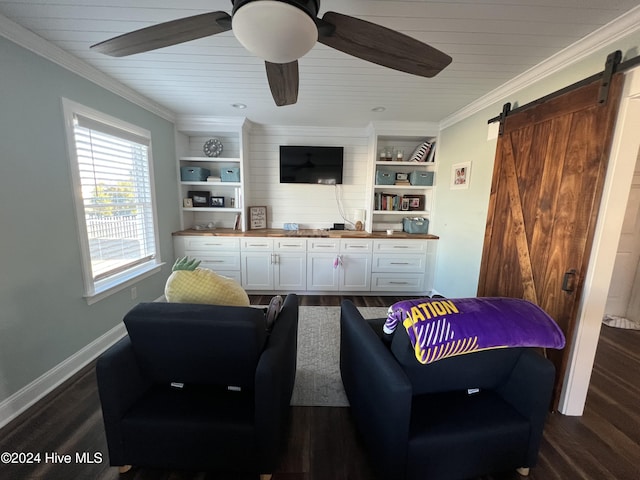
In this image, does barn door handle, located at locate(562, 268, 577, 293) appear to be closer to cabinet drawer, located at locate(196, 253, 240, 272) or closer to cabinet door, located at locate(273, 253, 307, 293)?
cabinet door, located at locate(273, 253, 307, 293)

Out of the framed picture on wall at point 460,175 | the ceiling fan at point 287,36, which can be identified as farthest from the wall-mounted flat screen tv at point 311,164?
the ceiling fan at point 287,36

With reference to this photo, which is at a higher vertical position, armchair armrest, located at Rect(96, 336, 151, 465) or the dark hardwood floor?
armchair armrest, located at Rect(96, 336, 151, 465)

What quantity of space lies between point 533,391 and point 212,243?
337 centimetres

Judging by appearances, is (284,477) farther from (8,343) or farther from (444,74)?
(444,74)

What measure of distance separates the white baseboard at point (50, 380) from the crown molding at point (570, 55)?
13.4 feet

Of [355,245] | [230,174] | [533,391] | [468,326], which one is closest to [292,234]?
[355,245]

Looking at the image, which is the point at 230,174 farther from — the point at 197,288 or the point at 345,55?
the point at 197,288

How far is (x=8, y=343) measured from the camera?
1.57 meters

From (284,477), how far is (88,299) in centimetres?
201

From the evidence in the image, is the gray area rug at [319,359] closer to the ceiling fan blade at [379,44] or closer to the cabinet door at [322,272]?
the cabinet door at [322,272]

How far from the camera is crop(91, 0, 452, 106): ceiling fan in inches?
35.4

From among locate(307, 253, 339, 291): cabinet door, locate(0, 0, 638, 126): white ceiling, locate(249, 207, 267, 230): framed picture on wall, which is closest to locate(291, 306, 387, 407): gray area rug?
locate(307, 253, 339, 291): cabinet door

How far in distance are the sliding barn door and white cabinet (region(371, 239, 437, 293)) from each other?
1257mm

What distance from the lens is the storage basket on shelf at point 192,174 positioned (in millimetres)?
3484
